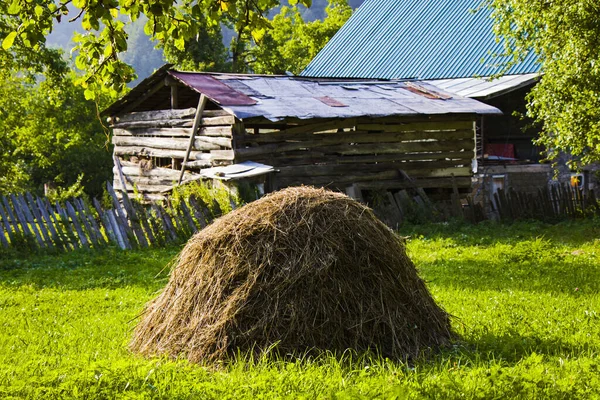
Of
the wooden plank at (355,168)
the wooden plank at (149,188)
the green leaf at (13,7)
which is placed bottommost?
the wooden plank at (149,188)

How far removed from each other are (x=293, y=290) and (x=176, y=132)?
1284 cm

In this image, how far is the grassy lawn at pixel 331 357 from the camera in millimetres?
4777

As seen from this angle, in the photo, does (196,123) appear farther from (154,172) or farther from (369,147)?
(369,147)

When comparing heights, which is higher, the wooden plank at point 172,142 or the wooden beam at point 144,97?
the wooden beam at point 144,97

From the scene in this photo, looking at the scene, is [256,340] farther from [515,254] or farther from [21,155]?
[21,155]

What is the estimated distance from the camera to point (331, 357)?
5.37 metres

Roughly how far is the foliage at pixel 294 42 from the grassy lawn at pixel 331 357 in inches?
1154

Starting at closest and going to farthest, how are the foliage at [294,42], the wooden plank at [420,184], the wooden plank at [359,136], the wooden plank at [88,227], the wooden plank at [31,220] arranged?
1. the wooden plank at [31,220]
2. the wooden plank at [88,227]
3. the wooden plank at [359,136]
4. the wooden plank at [420,184]
5. the foliage at [294,42]

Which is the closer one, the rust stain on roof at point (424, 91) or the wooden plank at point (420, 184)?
the wooden plank at point (420, 184)

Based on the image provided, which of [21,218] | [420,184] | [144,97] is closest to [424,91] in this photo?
[420,184]

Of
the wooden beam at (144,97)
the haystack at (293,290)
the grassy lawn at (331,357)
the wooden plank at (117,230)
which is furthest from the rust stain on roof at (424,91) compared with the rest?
the haystack at (293,290)

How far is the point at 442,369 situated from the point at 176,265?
2346 millimetres

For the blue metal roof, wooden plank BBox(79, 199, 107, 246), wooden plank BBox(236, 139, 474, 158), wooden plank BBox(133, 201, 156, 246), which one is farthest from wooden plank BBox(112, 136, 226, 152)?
the blue metal roof

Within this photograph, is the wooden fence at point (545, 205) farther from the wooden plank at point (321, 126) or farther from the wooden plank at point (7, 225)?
the wooden plank at point (7, 225)
